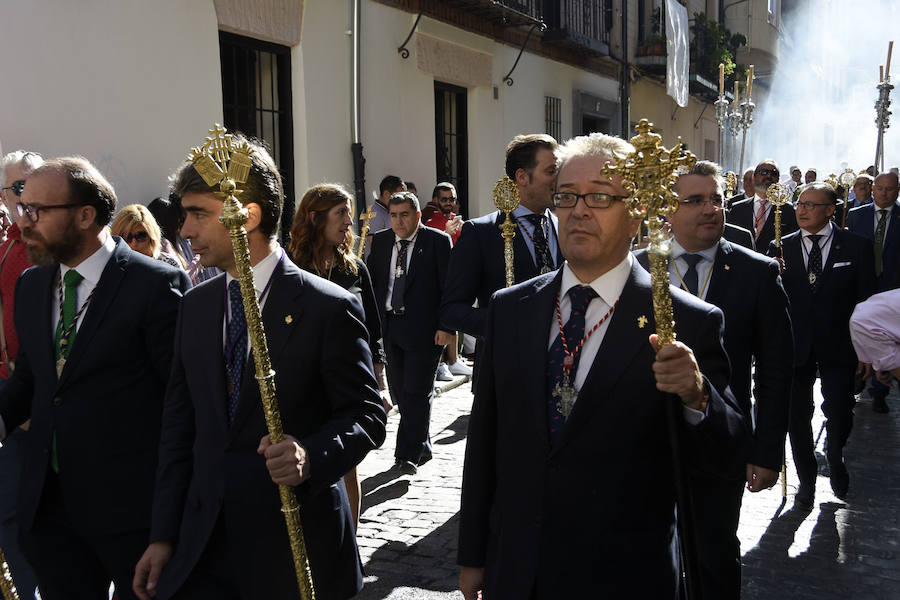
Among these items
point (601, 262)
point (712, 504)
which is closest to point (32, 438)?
point (601, 262)

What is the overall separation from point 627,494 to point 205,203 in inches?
62.8

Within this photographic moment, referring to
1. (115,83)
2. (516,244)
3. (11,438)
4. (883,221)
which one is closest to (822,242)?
(516,244)

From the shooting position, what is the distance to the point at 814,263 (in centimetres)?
694

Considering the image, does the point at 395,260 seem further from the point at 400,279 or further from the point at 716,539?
the point at 716,539

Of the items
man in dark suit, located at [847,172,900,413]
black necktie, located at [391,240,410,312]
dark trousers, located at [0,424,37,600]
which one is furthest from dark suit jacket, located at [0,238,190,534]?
man in dark suit, located at [847,172,900,413]

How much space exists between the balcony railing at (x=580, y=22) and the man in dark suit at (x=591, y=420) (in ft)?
A: 46.9

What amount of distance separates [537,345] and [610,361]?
23cm

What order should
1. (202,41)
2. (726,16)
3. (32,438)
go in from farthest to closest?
(726,16), (202,41), (32,438)

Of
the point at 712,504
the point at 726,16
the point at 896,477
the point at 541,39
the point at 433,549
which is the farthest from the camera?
the point at 726,16

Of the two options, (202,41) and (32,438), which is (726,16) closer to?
(202,41)

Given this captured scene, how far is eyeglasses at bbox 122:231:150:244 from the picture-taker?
5395 mm

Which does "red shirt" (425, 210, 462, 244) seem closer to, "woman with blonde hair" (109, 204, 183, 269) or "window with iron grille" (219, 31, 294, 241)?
"window with iron grille" (219, 31, 294, 241)

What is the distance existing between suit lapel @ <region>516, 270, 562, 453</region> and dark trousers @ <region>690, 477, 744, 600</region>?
1.49m

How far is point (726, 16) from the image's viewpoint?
97.7ft
